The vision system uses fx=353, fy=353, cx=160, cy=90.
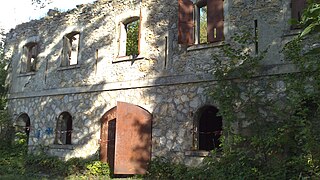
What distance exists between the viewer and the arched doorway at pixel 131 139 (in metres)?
9.48

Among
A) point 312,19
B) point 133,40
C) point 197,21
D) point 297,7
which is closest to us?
point 312,19

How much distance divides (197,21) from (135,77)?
8.12 ft

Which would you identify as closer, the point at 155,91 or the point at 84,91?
the point at 155,91

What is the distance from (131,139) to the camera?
9.70m

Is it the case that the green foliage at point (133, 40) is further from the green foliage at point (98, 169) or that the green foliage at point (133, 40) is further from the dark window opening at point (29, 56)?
the green foliage at point (98, 169)

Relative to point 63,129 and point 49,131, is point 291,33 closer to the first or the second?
point 63,129

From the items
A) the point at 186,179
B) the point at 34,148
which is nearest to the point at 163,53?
the point at 186,179

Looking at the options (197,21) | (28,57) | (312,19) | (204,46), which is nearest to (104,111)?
(204,46)

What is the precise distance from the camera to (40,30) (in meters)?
14.1

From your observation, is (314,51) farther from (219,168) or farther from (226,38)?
(226,38)

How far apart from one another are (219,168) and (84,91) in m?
5.64

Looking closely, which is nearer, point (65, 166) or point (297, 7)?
point (297, 7)

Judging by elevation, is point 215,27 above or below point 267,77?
above

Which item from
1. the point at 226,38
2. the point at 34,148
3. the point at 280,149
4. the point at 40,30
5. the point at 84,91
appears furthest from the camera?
the point at 40,30
